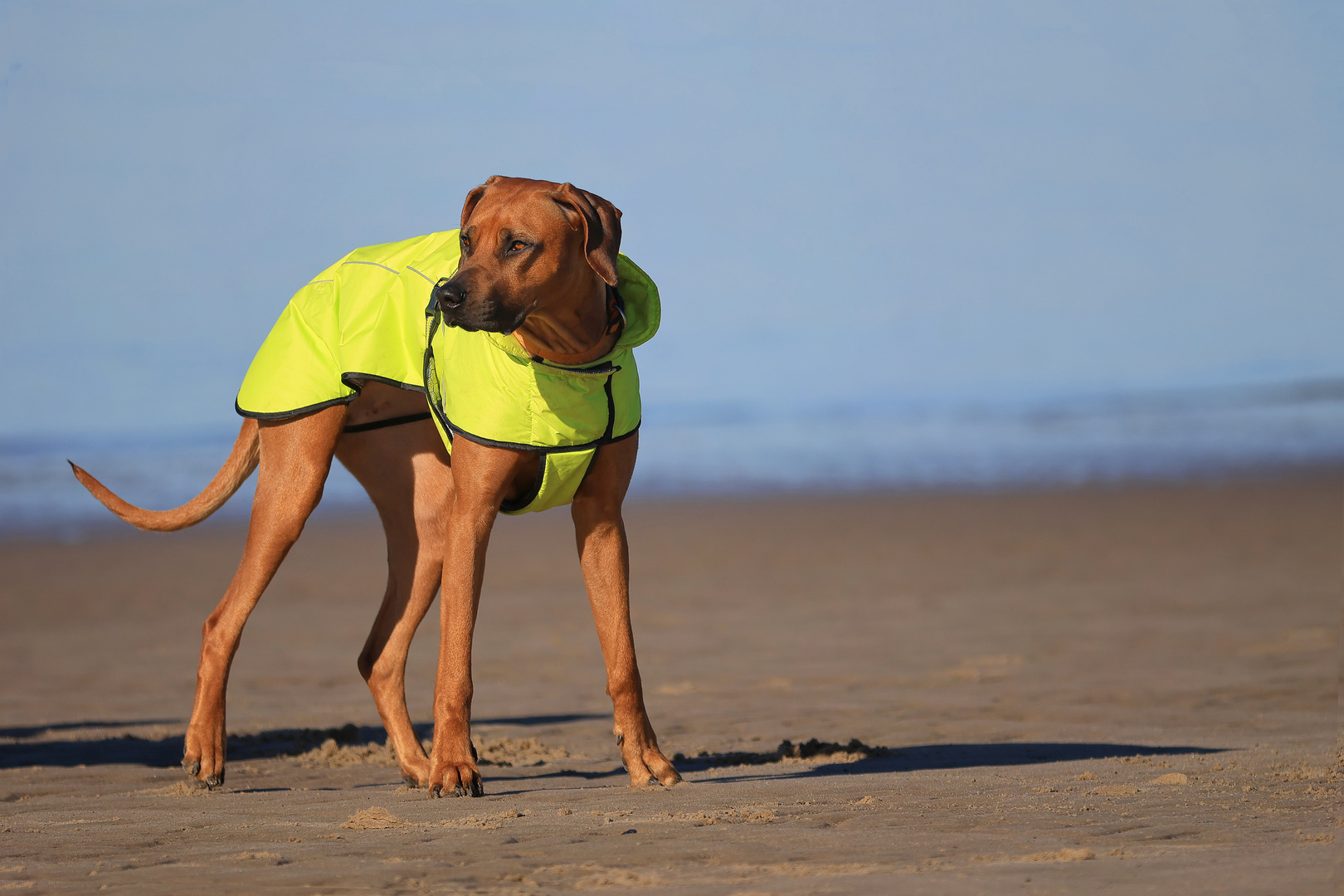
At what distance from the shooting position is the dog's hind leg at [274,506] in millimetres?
4969

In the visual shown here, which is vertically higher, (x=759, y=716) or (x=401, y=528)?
(x=401, y=528)

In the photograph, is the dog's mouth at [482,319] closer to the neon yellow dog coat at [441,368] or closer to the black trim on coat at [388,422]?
the neon yellow dog coat at [441,368]

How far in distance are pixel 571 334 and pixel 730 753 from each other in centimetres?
215

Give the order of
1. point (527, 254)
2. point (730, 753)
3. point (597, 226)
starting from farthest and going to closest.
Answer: point (730, 753)
point (597, 226)
point (527, 254)

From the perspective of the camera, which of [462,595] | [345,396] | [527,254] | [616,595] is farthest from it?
[345,396]

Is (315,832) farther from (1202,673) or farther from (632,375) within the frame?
(1202,673)

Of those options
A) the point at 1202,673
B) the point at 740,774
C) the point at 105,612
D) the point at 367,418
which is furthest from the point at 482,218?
the point at 105,612

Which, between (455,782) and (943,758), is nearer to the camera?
(455,782)

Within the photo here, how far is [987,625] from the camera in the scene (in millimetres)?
9422

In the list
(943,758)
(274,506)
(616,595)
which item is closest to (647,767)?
(616,595)

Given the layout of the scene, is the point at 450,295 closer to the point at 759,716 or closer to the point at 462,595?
the point at 462,595

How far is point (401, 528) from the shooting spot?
550 cm

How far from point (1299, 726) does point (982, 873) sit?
3.43 m

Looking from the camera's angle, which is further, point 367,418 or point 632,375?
point 367,418
